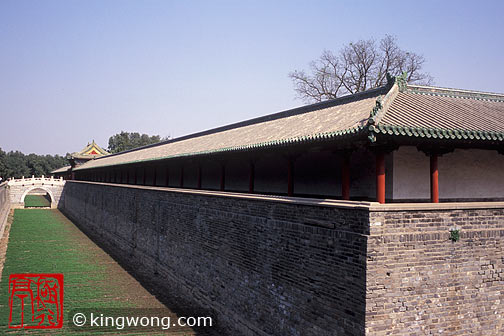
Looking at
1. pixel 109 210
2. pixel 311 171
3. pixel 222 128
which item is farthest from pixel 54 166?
pixel 311 171

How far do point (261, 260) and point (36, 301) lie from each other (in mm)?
7596

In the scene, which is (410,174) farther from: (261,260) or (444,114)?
(261,260)

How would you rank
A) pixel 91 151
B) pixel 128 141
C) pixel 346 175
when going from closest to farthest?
pixel 346 175
pixel 91 151
pixel 128 141

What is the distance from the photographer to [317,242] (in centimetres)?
702

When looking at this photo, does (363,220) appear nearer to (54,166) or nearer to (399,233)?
(399,233)

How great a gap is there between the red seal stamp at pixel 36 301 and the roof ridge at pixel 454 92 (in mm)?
9836

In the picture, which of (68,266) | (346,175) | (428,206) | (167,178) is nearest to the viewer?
(428,206)

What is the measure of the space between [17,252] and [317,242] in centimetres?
1707

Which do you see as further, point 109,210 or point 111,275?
point 109,210

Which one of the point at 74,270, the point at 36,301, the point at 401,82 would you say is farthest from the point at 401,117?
the point at 74,270

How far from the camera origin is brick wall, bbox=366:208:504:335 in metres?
6.07

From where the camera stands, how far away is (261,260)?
8.58m

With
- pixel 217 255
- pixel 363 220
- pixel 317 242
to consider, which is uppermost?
pixel 363 220

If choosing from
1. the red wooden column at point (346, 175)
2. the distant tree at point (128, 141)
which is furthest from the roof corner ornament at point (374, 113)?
the distant tree at point (128, 141)
